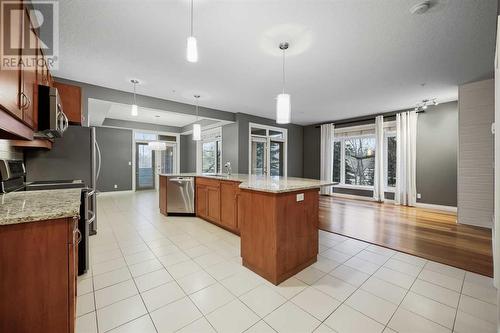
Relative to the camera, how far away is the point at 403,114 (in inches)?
209

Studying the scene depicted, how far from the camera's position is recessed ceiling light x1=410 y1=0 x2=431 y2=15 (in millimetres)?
1793

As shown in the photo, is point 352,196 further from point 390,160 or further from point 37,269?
point 37,269

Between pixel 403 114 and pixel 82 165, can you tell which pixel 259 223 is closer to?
pixel 82 165

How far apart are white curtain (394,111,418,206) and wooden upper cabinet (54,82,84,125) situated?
6.93 m

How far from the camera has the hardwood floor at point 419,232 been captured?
2473 millimetres

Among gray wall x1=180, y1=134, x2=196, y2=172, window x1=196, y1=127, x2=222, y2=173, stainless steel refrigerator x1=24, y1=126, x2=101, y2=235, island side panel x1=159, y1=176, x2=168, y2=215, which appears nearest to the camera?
stainless steel refrigerator x1=24, y1=126, x2=101, y2=235

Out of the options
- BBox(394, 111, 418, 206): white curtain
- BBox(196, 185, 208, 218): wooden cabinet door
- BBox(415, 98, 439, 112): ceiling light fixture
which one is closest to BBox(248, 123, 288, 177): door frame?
BBox(196, 185, 208, 218): wooden cabinet door

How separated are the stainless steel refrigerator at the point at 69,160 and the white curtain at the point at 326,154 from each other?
20.8ft

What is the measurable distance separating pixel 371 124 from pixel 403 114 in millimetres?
838

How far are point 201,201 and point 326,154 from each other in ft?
15.8

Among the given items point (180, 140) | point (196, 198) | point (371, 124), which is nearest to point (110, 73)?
point (196, 198)

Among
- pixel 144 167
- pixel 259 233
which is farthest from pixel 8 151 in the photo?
pixel 144 167

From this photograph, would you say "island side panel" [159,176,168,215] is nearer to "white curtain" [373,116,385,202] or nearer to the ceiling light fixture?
"white curtain" [373,116,385,202]

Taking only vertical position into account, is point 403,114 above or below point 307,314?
above
